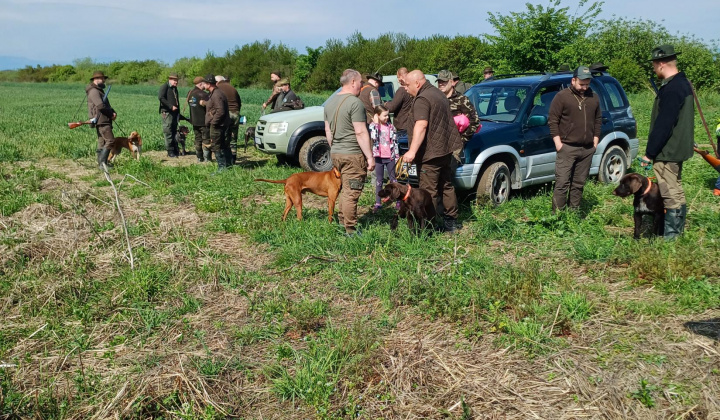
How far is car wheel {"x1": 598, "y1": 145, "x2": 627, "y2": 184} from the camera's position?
8.56m

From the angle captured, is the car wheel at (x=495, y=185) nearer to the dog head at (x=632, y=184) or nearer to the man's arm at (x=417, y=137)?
the man's arm at (x=417, y=137)

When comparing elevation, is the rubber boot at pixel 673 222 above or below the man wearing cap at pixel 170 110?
below

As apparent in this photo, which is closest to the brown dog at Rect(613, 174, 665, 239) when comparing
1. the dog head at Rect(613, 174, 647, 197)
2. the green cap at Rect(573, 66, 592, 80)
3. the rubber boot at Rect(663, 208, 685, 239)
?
the dog head at Rect(613, 174, 647, 197)

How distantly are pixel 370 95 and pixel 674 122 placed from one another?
456 cm

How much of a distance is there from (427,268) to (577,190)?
113 inches

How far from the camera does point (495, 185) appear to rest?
7555 mm

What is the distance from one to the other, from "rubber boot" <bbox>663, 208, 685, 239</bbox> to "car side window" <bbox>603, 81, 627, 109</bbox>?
357cm

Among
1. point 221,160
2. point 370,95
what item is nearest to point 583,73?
point 370,95

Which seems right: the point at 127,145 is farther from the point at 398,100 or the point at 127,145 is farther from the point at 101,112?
the point at 398,100

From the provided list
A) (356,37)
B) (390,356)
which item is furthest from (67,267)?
(356,37)

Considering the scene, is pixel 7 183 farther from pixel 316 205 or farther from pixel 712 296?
pixel 712 296

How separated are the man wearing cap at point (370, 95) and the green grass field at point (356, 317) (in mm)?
2164

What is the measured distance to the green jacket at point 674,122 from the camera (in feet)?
17.2

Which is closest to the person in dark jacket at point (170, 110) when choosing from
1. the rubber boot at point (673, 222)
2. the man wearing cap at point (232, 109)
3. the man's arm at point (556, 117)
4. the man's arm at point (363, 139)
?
the man wearing cap at point (232, 109)
